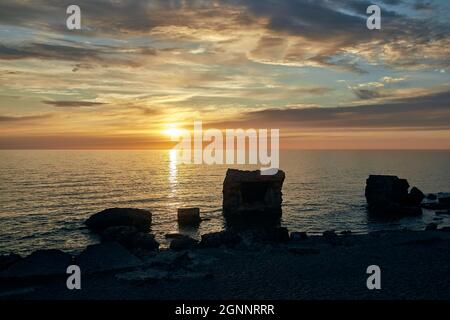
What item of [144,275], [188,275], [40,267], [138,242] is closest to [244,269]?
[188,275]

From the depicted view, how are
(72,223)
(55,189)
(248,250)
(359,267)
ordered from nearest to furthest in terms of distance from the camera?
(359,267) → (248,250) → (72,223) → (55,189)

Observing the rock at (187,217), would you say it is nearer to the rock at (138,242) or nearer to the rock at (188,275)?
the rock at (138,242)

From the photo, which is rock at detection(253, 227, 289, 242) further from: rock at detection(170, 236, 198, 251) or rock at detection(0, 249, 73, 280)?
rock at detection(0, 249, 73, 280)

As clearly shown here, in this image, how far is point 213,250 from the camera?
103ft

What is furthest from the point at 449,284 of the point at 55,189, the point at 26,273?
the point at 55,189

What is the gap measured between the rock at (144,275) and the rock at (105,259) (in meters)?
1.33

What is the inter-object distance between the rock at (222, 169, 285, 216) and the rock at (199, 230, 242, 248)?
100 feet

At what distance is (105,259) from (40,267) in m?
4.01

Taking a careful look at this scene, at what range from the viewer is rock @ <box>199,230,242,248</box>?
115 ft

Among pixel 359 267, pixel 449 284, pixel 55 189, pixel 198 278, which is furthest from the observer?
pixel 55 189

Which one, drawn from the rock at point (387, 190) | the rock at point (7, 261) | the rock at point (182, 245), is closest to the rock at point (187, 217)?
the rock at point (182, 245)
